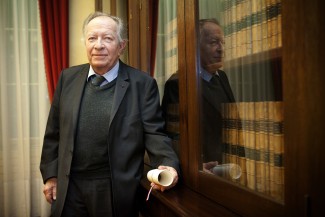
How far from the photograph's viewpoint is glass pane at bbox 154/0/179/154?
1443 millimetres

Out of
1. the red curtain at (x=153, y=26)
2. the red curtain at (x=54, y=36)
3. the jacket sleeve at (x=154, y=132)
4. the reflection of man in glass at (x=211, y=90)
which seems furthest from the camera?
the red curtain at (x=54, y=36)

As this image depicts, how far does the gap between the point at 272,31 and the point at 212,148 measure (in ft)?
1.62

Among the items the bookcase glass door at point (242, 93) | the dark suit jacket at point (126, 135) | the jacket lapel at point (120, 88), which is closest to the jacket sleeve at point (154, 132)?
the dark suit jacket at point (126, 135)

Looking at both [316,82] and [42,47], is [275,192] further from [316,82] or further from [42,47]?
[42,47]

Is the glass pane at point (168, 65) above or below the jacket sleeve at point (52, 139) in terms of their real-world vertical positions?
above

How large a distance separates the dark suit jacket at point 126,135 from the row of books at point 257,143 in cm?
33

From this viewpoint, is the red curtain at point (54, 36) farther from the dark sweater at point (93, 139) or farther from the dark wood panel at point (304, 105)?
the dark wood panel at point (304, 105)

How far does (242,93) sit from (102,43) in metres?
0.76

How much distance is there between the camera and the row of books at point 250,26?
859 mm

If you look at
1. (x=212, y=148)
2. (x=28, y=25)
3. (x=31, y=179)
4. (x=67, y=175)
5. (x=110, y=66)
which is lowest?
(x=31, y=179)

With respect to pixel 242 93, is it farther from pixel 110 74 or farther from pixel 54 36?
pixel 54 36

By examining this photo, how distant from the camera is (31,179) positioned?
2.84m

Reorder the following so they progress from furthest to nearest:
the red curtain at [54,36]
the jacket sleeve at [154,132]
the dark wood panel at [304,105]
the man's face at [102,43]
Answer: the red curtain at [54,36] → the man's face at [102,43] → the jacket sleeve at [154,132] → the dark wood panel at [304,105]

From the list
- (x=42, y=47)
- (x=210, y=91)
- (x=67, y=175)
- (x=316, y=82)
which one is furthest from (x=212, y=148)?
(x=42, y=47)
